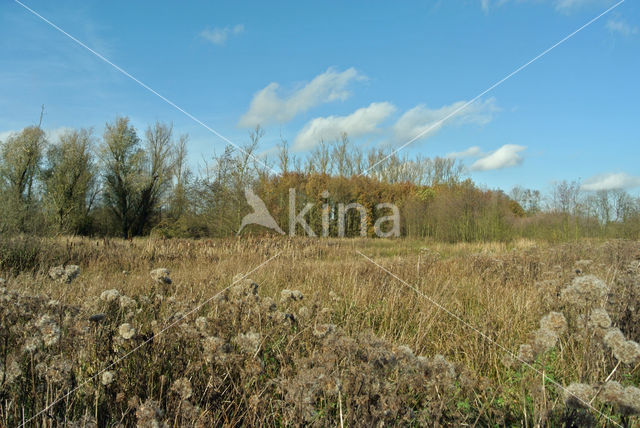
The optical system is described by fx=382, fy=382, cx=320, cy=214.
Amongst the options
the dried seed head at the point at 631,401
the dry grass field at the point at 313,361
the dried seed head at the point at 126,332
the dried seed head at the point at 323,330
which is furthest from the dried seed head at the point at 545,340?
the dried seed head at the point at 126,332

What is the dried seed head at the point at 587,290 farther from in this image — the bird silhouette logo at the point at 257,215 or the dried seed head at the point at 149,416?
the bird silhouette logo at the point at 257,215

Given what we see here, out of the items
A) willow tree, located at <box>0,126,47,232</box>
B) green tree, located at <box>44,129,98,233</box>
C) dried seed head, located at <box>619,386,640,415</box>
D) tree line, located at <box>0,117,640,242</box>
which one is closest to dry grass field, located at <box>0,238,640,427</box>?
dried seed head, located at <box>619,386,640,415</box>

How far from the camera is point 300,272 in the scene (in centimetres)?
662

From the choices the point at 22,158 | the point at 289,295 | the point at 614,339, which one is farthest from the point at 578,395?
the point at 22,158

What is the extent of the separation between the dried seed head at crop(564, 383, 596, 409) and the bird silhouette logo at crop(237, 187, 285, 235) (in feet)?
46.6

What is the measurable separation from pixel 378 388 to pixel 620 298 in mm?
2719

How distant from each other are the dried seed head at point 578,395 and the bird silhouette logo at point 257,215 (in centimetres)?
1421

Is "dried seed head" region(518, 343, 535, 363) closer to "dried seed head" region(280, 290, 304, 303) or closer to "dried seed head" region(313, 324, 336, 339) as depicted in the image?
"dried seed head" region(313, 324, 336, 339)

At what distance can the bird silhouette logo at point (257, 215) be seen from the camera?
609 inches

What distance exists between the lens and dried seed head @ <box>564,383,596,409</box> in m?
1.39

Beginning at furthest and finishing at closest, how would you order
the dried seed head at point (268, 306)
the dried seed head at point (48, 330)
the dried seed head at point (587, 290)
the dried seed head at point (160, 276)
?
1. the dried seed head at point (160, 276)
2. the dried seed head at point (268, 306)
3. the dried seed head at point (587, 290)
4. the dried seed head at point (48, 330)

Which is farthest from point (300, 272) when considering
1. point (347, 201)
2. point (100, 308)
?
point (347, 201)

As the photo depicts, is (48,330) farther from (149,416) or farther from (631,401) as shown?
(631,401)

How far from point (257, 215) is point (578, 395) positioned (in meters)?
14.7
